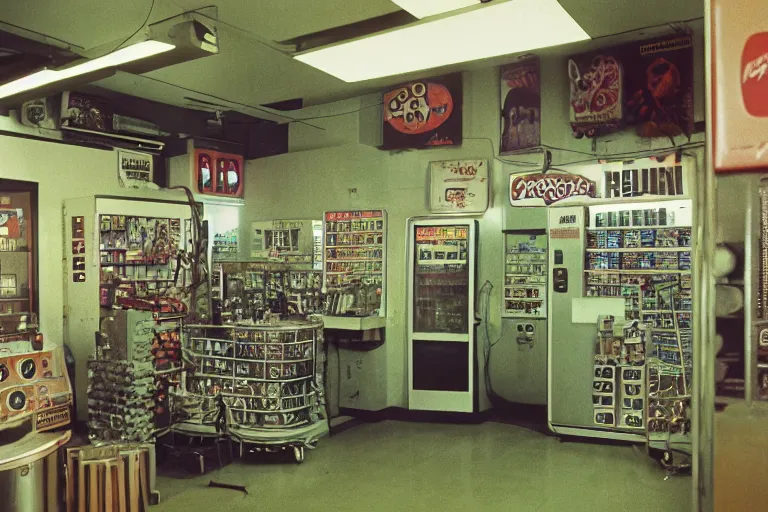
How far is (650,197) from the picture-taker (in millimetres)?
6023

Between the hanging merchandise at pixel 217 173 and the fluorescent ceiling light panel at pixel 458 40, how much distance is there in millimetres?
4514

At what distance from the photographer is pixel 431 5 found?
2.96 meters

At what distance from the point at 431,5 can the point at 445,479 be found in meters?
3.74

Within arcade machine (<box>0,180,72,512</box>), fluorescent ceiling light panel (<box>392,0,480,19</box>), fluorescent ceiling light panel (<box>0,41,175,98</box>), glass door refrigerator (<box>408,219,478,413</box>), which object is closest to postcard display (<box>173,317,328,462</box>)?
arcade machine (<box>0,180,72,512</box>)

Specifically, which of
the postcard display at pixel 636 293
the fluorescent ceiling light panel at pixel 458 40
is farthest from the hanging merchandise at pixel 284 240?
the fluorescent ceiling light panel at pixel 458 40

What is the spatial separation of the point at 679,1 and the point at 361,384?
4898mm

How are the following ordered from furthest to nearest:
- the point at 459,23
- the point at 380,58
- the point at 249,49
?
the point at 249,49
the point at 380,58
the point at 459,23

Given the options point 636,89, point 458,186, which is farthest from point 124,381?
point 636,89

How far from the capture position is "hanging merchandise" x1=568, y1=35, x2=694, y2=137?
5.90 m

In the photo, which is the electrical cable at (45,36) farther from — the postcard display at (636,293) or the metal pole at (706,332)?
the metal pole at (706,332)

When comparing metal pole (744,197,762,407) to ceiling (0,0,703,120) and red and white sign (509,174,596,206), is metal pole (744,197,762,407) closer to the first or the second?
ceiling (0,0,703,120)

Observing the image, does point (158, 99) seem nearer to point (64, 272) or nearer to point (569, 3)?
point (64, 272)

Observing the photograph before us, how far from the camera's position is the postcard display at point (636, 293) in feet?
19.2

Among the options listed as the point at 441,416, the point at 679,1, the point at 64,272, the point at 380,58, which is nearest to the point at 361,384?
the point at 441,416
